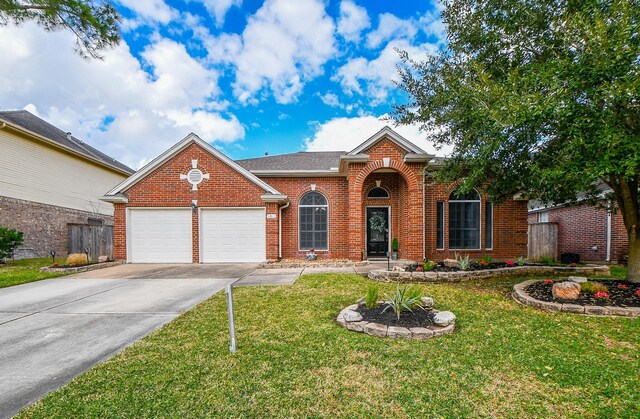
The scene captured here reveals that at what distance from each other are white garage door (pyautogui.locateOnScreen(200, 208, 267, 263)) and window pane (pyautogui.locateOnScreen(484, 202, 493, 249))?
9.01 meters

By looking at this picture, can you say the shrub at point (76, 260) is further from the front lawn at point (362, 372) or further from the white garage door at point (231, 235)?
the front lawn at point (362, 372)

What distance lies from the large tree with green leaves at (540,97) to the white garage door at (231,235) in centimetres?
667

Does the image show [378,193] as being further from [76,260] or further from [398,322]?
[76,260]

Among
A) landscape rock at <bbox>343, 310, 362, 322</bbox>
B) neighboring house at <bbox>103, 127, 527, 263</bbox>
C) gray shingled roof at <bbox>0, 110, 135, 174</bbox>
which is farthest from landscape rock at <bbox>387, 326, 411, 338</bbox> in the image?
gray shingled roof at <bbox>0, 110, 135, 174</bbox>

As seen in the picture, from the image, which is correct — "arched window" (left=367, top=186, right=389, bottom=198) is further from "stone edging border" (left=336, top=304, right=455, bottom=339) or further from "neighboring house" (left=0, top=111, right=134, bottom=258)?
"neighboring house" (left=0, top=111, right=134, bottom=258)

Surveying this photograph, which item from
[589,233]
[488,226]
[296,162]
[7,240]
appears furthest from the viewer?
[296,162]

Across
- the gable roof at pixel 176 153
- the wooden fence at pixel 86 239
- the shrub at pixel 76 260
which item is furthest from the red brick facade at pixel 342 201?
the wooden fence at pixel 86 239

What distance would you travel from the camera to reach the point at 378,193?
11945 millimetres

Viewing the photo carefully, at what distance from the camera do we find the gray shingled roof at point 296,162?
12234 mm

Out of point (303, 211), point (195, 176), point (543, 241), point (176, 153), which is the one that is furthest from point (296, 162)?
point (543, 241)

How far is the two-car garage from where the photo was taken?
11023 millimetres

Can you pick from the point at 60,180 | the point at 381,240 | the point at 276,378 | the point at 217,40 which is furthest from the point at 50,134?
the point at 276,378

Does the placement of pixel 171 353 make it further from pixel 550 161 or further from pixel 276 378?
pixel 550 161

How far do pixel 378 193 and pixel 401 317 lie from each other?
8045mm
